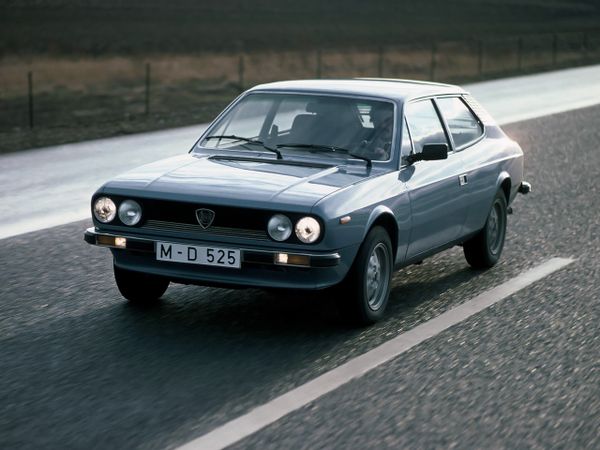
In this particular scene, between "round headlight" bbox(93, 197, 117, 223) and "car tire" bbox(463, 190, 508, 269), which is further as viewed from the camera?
"car tire" bbox(463, 190, 508, 269)

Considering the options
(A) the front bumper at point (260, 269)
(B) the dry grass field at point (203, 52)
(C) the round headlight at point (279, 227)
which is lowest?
(B) the dry grass field at point (203, 52)

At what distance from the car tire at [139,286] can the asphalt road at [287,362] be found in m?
0.14

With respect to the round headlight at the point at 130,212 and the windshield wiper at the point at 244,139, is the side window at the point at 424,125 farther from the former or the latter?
the round headlight at the point at 130,212

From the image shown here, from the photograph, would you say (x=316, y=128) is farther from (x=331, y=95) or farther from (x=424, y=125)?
(x=424, y=125)

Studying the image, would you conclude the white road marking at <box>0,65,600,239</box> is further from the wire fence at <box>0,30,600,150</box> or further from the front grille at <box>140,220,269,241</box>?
the front grille at <box>140,220,269,241</box>

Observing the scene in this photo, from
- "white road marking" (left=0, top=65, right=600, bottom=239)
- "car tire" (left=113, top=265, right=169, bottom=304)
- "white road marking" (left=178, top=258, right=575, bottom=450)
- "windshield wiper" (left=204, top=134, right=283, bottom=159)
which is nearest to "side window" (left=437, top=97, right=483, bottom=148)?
"white road marking" (left=178, top=258, right=575, bottom=450)

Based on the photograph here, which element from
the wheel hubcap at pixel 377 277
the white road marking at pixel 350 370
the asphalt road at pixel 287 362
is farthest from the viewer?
the wheel hubcap at pixel 377 277

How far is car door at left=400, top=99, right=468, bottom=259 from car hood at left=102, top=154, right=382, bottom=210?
0.39 m

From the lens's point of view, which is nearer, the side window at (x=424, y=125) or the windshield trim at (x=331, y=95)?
the windshield trim at (x=331, y=95)

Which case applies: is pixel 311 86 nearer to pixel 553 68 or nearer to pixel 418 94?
pixel 418 94

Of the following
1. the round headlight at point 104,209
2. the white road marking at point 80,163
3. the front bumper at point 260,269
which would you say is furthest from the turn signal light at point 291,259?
the white road marking at point 80,163

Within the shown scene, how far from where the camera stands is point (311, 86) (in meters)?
8.34

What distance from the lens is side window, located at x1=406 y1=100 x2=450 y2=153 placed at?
26.7ft

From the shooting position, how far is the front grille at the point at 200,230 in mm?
6785
